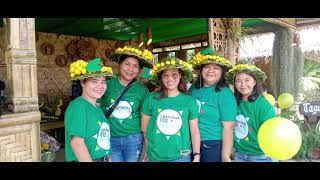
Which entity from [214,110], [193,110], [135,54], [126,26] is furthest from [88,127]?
[126,26]

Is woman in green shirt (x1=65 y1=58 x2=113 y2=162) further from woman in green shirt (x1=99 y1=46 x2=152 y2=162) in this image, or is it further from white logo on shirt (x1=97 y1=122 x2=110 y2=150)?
woman in green shirt (x1=99 y1=46 x2=152 y2=162)

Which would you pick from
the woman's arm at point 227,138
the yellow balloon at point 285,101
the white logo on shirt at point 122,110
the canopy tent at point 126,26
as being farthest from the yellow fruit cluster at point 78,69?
the yellow balloon at point 285,101

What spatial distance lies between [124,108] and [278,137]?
151 cm

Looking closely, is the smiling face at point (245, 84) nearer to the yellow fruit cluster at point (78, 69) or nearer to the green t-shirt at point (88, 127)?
the green t-shirt at point (88, 127)

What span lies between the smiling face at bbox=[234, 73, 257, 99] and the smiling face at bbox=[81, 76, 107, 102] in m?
1.30

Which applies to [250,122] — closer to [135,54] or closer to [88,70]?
[135,54]

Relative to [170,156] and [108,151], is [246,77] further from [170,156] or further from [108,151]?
[108,151]

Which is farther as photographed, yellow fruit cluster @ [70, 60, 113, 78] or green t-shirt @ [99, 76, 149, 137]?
green t-shirt @ [99, 76, 149, 137]

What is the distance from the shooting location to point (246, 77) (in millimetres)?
3473

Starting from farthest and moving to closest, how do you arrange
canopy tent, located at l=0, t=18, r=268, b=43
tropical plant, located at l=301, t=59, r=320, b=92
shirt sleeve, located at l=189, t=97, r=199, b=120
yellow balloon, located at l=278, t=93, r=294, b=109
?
1. canopy tent, located at l=0, t=18, r=268, b=43
2. tropical plant, located at l=301, t=59, r=320, b=92
3. yellow balloon, located at l=278, t=93, r=294, b=109
4. shirt sleeve, located at l=189, t=97, r=199, b=120

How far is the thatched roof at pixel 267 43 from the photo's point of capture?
4.25m

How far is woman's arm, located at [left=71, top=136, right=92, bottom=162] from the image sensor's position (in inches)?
122

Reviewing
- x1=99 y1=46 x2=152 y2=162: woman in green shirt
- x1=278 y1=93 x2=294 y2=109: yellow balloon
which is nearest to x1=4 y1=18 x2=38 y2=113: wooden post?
x1=99 y1=46 x2=152 y2=162: woman in green shirt

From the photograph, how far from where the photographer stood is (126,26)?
6312 millimetres
